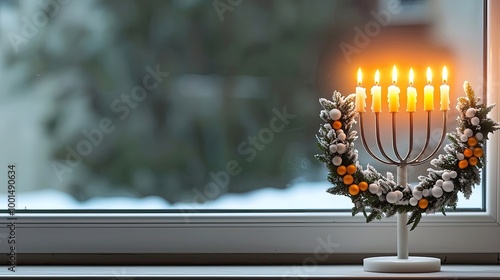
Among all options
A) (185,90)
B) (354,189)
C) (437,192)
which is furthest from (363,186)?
(185,90)

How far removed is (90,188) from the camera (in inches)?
68.3

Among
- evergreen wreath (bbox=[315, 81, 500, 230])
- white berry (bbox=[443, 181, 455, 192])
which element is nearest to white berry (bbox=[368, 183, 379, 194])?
evergreen wreath (bbox=[315, 81, 500, 230])

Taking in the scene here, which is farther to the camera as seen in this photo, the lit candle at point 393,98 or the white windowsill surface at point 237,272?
the lit candle at point 393,98

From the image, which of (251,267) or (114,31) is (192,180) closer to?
(251,267)

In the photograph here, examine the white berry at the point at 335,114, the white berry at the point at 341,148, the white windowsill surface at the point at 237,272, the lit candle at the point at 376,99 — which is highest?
the lit candle at the point at 376,99

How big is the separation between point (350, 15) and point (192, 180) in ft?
1.40

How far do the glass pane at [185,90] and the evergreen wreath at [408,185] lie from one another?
160 millimetres

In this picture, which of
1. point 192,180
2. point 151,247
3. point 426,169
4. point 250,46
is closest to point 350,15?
point 250,46

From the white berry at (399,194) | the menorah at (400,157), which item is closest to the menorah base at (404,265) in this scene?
the menorah at (400,157)

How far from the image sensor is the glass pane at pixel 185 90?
1722 mm

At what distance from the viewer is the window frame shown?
168 cm

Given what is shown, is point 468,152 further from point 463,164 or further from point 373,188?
point 373,188

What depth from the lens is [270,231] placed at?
66.7 inches

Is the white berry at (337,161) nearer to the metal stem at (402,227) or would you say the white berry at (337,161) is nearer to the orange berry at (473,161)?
the metal stem at (402,227)
